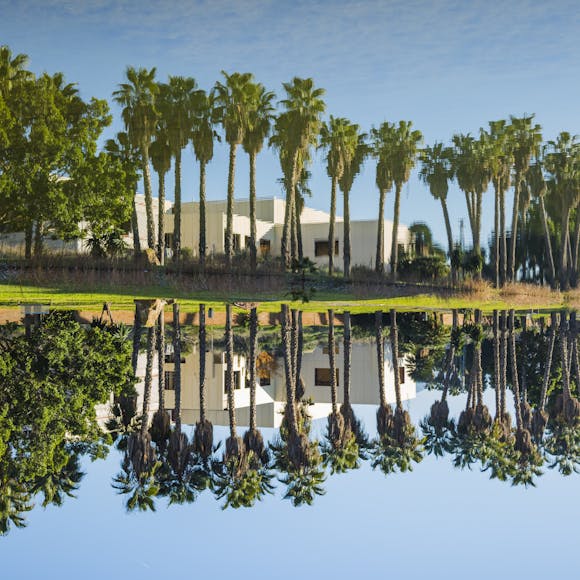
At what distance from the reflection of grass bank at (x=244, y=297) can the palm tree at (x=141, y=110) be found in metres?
8.95

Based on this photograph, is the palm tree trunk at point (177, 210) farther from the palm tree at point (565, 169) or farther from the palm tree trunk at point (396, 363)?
the palm tree at point (565, 169)

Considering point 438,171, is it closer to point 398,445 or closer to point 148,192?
point 148,192

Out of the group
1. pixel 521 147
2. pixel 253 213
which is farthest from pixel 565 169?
pixel 253 213

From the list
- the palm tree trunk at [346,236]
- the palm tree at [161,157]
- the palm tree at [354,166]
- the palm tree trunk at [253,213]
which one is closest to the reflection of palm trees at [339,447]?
the palm tree trunk at [253,213]

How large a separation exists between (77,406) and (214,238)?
41.9 meters

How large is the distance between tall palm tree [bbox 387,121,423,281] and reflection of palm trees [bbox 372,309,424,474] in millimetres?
31416

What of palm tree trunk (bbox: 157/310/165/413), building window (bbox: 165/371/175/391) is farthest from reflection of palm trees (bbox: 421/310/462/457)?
building window (bbox: 165/371/175/391)

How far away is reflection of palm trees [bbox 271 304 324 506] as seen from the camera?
50.6ft

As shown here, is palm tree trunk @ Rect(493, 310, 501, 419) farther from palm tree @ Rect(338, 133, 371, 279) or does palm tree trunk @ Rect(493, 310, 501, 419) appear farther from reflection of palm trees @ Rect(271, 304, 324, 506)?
palm tree @ Rect(338, 133, 371, 279)

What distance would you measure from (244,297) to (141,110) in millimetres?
13836

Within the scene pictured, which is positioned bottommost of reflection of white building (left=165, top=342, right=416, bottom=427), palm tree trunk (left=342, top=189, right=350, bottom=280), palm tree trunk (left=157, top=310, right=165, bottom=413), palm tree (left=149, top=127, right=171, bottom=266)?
reflection of white building (left=165, top=342, right=416, bottom=427)

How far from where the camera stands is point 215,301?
3528cm

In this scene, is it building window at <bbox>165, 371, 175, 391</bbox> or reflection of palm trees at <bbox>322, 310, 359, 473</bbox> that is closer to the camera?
reflection of palm trees at <bbox>322, 310, 359, 473</bbox>

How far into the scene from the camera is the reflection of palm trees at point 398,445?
699 inches
